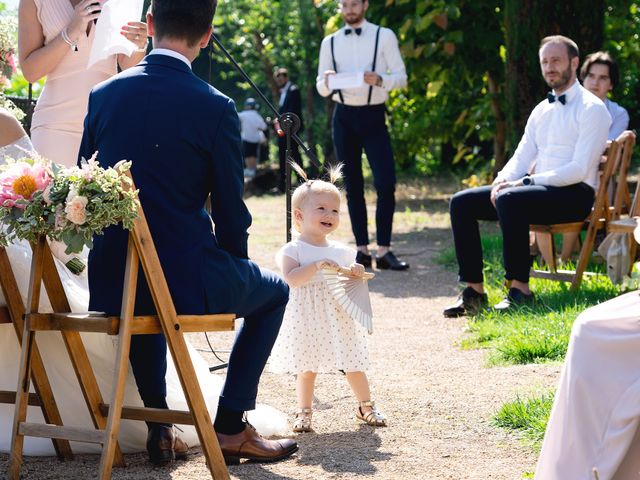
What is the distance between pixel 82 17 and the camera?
16.7 feet

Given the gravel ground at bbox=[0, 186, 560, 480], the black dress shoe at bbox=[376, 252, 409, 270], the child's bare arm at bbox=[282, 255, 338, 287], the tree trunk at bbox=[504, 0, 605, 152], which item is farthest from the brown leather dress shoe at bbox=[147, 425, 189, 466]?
the tree trunk at bbox=[504, 0, 605, 152]

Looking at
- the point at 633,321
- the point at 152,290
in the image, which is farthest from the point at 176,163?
the point at 633,321

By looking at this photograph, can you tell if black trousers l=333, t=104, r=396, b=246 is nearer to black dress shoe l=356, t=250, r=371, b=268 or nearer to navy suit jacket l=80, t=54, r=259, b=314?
black dress shoe l=356, t=250, r=371, b=268

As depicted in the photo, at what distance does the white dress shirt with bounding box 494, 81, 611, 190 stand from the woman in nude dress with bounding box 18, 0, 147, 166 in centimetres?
310

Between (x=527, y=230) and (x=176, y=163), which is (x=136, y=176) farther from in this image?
(x=527, y=230)

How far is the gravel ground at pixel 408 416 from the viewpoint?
4.17 m

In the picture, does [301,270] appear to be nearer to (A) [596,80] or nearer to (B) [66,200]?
(B) [66,200]

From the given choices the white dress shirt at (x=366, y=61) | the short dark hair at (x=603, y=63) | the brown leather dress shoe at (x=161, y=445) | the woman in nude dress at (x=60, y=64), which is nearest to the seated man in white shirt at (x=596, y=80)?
the short dark hair at (x=603, y=63)

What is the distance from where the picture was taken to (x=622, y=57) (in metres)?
14.0

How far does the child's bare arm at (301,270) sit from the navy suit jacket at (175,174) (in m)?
0.87

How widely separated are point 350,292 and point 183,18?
1503 millimetres

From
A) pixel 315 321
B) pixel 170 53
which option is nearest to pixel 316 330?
pixel 315 321

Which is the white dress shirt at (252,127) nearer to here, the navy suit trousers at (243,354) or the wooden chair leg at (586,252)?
the wooden chair leg at (586,252)

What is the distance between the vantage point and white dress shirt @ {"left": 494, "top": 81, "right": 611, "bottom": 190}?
7.17 m
